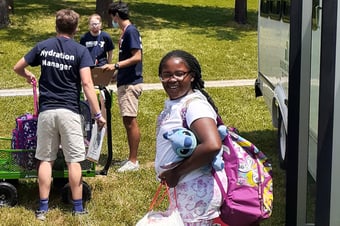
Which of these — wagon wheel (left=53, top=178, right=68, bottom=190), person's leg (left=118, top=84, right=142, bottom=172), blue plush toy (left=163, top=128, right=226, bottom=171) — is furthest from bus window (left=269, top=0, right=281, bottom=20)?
blue plush toy (left=163, top=128, right=226, bottom=171)

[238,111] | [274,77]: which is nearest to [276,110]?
[274,77]

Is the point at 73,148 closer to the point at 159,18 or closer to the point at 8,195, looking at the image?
the point at 8,195

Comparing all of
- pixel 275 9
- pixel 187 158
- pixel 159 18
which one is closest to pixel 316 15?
pixel 187 158

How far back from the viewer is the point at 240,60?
15.2 meters

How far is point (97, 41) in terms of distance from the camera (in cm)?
714

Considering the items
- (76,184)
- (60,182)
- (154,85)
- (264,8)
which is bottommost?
(154,85)

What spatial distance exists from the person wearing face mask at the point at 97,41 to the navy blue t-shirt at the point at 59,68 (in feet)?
7.17

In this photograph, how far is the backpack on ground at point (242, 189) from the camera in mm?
2898

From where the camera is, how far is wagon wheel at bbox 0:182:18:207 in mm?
5253

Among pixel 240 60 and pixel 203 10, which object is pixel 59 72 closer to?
pixel 240 60

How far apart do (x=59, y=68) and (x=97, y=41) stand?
7.72ft

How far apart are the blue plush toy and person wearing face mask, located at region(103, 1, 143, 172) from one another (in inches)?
130

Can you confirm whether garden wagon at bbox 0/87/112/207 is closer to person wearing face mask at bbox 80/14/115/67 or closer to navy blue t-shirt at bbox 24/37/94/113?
navy blue t-shirt at bbox 24/37/94/113

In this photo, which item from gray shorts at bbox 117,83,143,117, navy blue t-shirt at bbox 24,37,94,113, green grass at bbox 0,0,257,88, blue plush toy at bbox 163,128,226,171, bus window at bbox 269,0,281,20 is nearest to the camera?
blue plush toy at bbox 163,128,226,171
